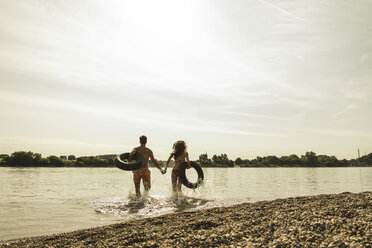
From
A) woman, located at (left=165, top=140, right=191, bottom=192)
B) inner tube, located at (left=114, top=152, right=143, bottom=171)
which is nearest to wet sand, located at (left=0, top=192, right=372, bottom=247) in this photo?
inner tube, located at (left=114, top=152, right=143, bottom=171)

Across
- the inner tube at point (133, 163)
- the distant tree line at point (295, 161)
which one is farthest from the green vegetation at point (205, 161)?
the inner tube at point (133, 163)

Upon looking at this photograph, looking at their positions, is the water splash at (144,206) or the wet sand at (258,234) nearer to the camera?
the wet sand at (258,234)

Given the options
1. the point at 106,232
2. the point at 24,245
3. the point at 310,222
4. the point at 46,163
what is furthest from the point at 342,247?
the point at 46,163

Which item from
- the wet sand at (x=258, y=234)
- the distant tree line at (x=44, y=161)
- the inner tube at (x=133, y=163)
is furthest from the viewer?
the distant tree line at (x=44, y=161)

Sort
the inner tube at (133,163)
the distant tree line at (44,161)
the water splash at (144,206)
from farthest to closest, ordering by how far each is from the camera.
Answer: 1. the distant tree line at (44,161)
2. the inner tube at (133,163)
3. the water splash at (144,206)

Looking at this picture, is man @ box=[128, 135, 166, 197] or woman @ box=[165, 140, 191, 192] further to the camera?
woman @ box=[165, 140, 191, 192]

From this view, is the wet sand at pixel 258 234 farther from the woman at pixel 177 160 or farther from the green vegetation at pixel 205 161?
the green vegetation at pixel 205 161

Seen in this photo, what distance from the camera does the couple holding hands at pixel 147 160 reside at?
35.3ft

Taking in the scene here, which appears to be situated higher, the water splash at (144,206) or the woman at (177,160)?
the woman at (177,160)

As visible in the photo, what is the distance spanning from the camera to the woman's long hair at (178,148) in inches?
449

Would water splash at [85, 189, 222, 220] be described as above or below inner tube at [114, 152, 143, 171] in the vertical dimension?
below

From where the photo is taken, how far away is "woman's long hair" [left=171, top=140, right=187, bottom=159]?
11.4 metres

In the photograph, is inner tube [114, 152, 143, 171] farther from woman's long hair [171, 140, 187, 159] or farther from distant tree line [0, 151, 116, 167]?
distant tree line [0, 151, 116, 167]

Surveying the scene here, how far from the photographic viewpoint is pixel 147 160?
11.0 metres
